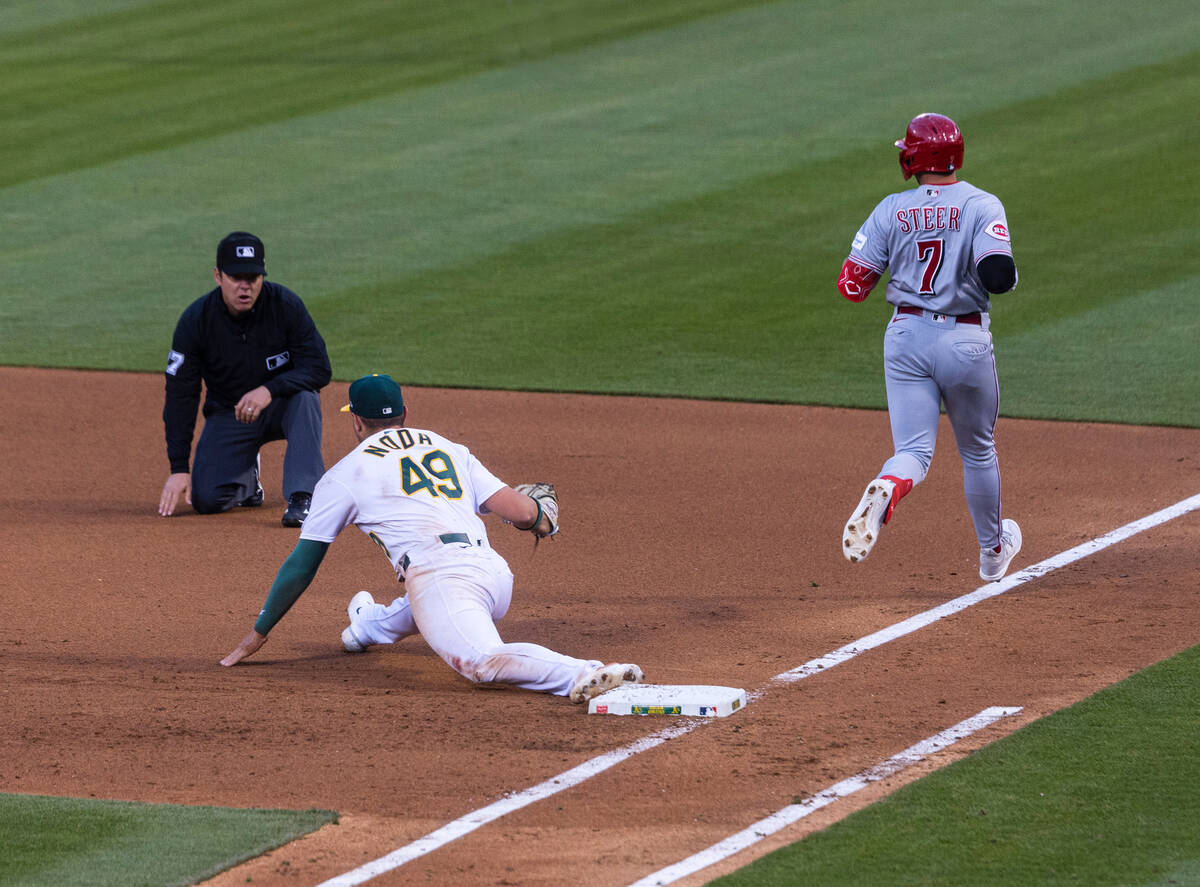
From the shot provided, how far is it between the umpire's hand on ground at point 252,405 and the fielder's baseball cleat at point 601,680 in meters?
3.37

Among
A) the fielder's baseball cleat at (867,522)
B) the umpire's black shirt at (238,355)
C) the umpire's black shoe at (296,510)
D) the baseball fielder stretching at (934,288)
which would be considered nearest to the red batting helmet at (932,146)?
the baseball fielder stretching at (934,288)

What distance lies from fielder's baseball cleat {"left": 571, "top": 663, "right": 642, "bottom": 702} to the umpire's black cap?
3.65 meters

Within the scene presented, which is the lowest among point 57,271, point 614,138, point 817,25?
point 57,271

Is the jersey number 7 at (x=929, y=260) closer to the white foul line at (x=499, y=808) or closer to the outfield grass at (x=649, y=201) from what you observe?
the outfield grass at (x=649, y=201)

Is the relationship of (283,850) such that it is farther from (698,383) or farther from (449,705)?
(698,383)

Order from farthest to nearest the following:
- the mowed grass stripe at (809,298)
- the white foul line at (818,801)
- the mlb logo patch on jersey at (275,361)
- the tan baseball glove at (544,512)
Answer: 1. the mowed grass stripe at (809,298)
2. the mlb logo patch on jersey at (275,361)
3. the tan baseball glove at (544,512)
4. the white foul line at (818,801)

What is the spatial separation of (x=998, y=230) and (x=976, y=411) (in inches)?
29.0

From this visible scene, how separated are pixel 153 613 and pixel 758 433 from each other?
421 cm

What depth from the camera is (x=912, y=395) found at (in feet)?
23.0

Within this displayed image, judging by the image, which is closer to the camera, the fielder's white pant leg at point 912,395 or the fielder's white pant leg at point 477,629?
the fielder's white pant leg at point 477,629

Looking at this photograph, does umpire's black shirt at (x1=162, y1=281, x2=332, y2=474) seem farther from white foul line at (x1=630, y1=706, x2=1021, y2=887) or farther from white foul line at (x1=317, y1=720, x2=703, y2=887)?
white foul line at (x1=630, y1=706, x2=1021, y2=887)

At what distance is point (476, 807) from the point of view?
17.0 ft

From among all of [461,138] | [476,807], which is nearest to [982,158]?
[461,138]

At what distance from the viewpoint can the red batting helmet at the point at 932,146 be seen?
6.94 m
